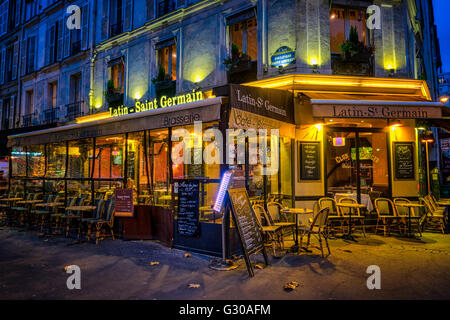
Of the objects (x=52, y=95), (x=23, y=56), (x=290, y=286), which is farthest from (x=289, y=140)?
(x=23, y=56)

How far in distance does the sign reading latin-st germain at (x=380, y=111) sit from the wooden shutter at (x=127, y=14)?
1062 centimetres

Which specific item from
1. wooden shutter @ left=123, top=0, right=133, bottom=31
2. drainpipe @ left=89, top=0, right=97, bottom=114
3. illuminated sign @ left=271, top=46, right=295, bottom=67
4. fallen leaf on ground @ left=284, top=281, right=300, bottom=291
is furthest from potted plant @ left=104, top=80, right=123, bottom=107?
fallen leaf on ground @ left=284, top=281, right=300, bottom=291

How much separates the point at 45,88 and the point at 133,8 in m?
8.11

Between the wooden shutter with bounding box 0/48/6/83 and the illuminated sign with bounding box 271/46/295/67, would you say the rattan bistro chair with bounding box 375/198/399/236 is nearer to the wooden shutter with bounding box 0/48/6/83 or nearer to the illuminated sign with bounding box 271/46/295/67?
the illuminated sign with bounding box 271/46/295/67

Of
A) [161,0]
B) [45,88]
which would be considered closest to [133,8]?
[161,0]

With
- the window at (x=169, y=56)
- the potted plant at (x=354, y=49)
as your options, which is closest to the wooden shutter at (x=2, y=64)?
the window at (x=169, y=56)

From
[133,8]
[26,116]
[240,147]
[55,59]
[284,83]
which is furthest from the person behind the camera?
[26,116]

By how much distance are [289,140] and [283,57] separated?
2.67 m

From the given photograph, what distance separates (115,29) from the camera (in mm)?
14133

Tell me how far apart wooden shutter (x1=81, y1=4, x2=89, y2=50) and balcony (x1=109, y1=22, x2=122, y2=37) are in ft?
6.11

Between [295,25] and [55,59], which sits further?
[55,59]
